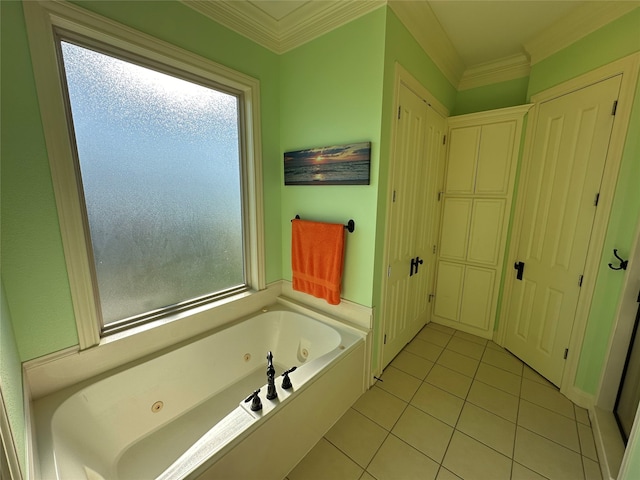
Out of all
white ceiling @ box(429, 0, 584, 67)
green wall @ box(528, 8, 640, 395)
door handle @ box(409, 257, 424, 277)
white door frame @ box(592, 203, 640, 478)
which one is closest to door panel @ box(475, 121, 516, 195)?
green wall @ box(528, 8, 640, 395)

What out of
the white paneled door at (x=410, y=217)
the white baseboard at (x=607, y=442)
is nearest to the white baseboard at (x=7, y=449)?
the white paneled door at (x=410, y=217)

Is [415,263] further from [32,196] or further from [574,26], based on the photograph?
[32,196]

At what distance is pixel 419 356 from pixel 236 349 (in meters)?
1.59

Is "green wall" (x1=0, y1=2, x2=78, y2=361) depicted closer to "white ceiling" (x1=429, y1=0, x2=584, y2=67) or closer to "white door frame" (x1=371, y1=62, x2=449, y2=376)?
"white door frame" (x1=371, y1=62, x2=449, y2=376)

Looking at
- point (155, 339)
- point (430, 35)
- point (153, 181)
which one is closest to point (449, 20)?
point (430, 35)

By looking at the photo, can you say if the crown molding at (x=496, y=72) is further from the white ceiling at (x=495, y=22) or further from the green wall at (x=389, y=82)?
the green wall at (x=389, y=82)

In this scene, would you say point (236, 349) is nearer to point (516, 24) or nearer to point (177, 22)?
point (177, 22)

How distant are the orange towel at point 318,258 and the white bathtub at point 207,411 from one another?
0.25 metres

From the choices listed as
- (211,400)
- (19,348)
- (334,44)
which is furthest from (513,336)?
(19,348)

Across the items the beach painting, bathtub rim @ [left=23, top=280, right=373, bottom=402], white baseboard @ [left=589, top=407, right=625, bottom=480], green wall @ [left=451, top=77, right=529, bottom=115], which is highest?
green wall @ [left=451, top=77, right=529, bottom=115]

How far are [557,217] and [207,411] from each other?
2.82 meters

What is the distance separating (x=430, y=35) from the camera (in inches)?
71.1

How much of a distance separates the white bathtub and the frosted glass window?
1.26 ft

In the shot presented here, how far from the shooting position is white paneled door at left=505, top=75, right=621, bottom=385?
1625 millimetres
